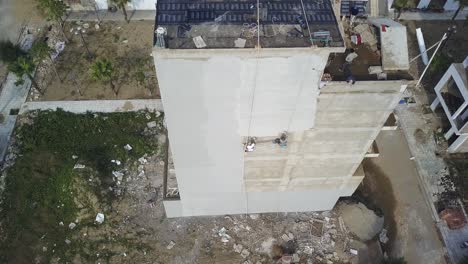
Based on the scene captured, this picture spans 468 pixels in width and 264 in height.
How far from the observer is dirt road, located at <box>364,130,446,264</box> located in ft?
66.7

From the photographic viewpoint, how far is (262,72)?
1209 cm

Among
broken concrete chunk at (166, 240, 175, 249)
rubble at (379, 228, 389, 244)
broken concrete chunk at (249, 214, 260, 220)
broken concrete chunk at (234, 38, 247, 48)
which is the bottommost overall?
broken concrete chunk at (166, 240, 175, 249)

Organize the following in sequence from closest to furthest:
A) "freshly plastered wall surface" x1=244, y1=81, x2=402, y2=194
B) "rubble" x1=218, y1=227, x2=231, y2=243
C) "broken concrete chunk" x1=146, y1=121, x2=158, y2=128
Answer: "freshly plastered wall surface" x1=244, y1=81, x2=402, y2=194, "rubble" x1=218, y1=227, x2=231, y2=243, "broken concrete chunk" x1=146, y1=121, x2=158, y2=128

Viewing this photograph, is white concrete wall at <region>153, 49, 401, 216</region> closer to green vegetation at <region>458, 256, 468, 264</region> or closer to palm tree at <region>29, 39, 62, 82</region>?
green vegetation at <region>458, 256, 468, 264</region>

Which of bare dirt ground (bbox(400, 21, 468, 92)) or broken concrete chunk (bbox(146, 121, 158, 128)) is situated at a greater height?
bare dirt ground (bbox(400, 21, 468, 92))

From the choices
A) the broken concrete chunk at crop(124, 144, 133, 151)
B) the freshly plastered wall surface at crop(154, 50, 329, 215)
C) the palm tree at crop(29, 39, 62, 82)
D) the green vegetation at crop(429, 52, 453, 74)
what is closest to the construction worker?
the freshly plastered wall surface at crop(154, 50, 329, 215)

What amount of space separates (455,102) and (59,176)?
74.8 ft

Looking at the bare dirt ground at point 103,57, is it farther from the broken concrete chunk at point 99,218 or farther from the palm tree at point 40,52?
the broken concrete chunk at point 99,218

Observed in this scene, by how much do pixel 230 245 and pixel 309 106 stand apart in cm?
957

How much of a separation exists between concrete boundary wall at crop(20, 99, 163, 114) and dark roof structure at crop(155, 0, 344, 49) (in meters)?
13.1

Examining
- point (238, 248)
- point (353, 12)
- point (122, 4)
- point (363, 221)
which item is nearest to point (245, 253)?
point (238, 248)

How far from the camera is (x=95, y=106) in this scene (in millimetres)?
24781

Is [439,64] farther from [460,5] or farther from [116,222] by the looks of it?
[116,222]

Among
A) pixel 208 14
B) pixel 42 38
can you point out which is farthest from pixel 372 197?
pixel 42 38
